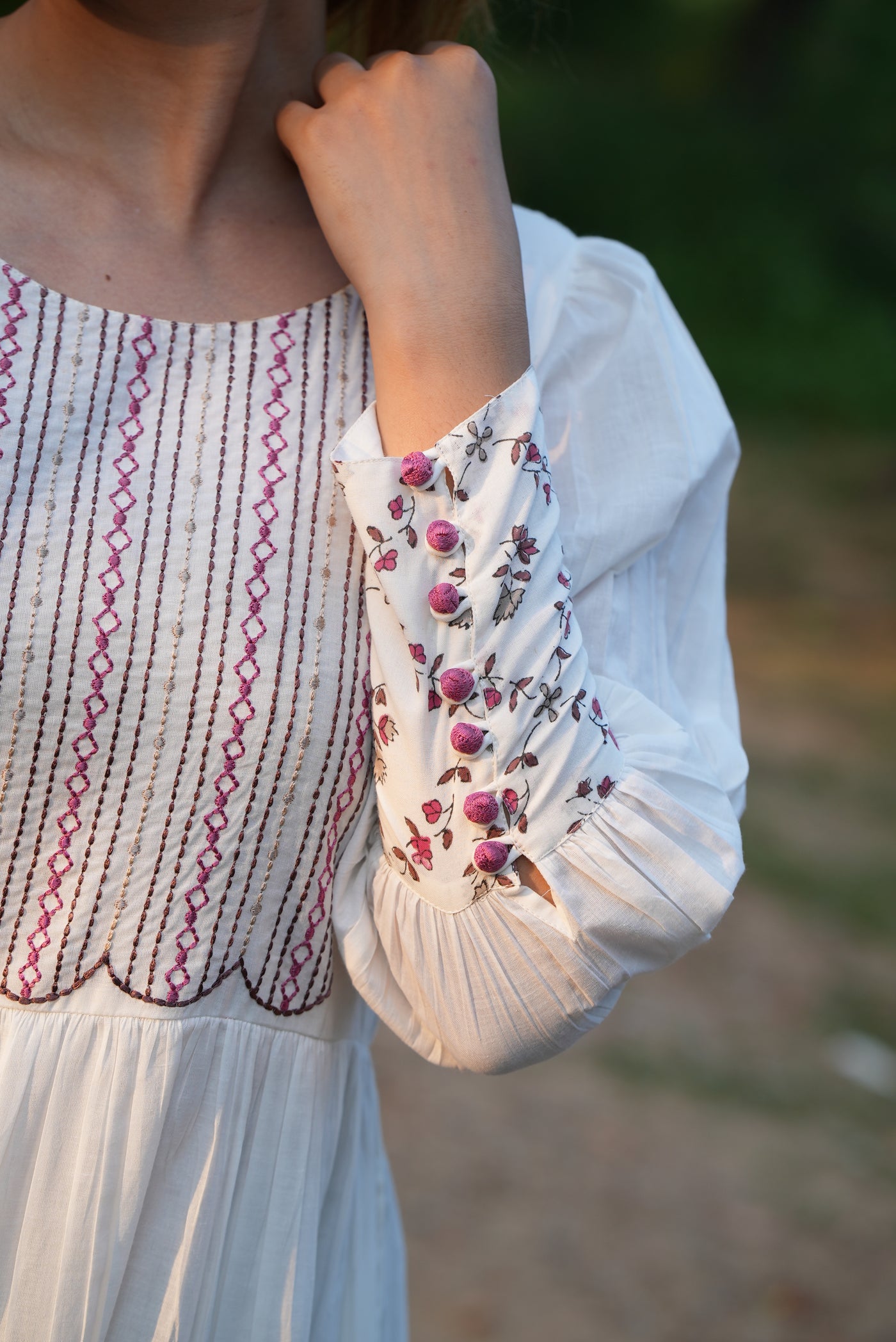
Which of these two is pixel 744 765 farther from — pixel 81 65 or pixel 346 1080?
pixel 81 65

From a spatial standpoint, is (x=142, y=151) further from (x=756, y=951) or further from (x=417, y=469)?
(x=756, y=951)

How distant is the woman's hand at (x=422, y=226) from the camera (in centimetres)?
86

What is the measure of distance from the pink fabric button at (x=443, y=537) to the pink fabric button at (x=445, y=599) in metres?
0.03

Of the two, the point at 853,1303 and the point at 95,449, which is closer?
the point at 95,449

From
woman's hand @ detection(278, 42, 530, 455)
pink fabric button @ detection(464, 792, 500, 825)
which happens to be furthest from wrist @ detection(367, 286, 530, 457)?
pink fabric button @ detection(464, 792, 500, 825)

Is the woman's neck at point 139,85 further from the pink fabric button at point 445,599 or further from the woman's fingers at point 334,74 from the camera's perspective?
the pink fabric button at point 445,599

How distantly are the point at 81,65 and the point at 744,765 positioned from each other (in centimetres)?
73

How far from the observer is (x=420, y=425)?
86 cm

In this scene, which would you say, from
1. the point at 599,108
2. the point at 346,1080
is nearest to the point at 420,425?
the point at 346,1080

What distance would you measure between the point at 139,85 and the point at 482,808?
1.91 feet

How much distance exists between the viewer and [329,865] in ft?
3.01

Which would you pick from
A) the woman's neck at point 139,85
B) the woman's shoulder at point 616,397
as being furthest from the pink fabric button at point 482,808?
the woman's neck at point 139,85

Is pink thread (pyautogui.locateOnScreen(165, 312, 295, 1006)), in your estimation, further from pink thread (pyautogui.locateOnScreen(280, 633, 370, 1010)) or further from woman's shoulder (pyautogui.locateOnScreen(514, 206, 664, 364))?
woman's shoulder (pyautogui.locateOnScreen(514, 206, 664, 364))

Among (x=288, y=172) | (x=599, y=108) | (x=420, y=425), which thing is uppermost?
(x=599, y=108)
